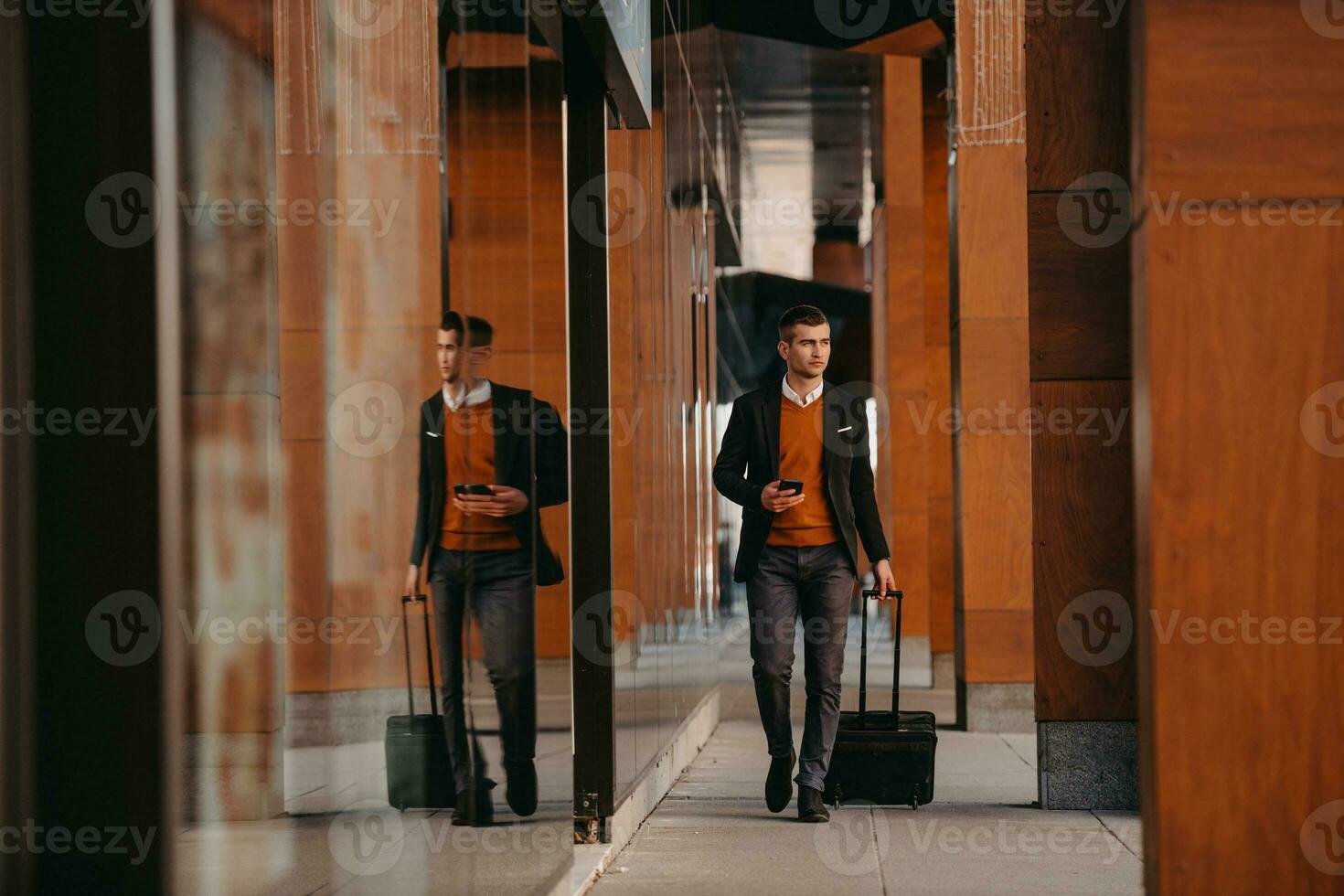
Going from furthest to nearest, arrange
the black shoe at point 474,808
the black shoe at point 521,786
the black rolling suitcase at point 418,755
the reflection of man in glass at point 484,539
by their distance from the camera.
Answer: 1. the black shoe at point 521,786
2. the black shoe at point 474,808
3. the reflection of man in glass at point 484,539
4. the black rolling suitcase at point 418,755

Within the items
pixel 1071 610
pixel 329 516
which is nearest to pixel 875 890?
pixel 1071 610

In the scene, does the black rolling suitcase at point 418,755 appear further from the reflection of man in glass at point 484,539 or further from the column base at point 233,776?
the column base at point 233,776

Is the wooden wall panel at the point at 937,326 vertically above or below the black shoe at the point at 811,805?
above

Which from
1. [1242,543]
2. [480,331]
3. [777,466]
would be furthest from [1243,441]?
[777,466]

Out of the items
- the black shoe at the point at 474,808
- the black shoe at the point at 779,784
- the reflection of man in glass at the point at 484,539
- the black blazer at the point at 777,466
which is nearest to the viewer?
the reflection of man in glass at the point at 484,539

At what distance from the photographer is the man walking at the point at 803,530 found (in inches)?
282

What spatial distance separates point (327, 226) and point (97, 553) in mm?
810

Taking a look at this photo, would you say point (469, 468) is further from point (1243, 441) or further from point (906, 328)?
point (906, 328)

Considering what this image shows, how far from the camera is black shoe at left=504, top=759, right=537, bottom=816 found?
4285 mm

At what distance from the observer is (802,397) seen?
7.44 meters

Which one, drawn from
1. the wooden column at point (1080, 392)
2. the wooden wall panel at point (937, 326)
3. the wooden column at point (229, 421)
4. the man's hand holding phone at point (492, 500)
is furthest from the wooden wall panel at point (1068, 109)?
the wooden wall panel at point (937, 326)

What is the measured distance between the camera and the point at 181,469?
95.5 inches

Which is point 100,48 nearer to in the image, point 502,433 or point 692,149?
point 502,433

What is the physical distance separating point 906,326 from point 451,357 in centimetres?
1658
